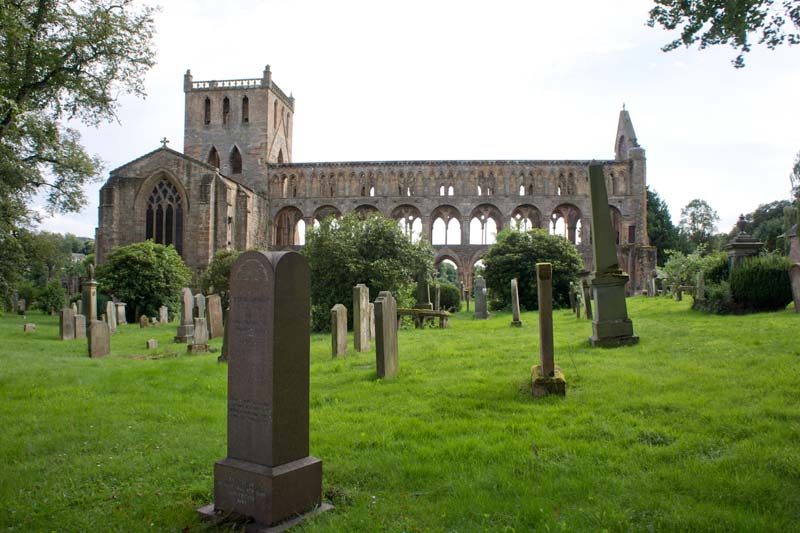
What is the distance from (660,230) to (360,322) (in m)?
48.7

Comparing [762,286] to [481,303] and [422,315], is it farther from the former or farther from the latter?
[481,303]

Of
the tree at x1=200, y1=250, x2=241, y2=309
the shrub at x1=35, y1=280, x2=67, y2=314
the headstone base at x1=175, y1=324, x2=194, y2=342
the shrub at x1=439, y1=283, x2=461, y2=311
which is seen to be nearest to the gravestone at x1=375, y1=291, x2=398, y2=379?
the headstone base at x1=175, y1=324, x2=194, y2=342

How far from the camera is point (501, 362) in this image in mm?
8820

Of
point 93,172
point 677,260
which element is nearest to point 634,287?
point 677,260

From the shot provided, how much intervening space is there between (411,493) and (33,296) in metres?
41.2

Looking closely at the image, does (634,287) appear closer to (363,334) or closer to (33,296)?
(363,334)

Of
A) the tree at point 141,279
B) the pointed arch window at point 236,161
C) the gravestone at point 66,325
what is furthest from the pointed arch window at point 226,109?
the gravestone at point 66,325

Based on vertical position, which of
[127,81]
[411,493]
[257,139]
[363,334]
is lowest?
[411,493]

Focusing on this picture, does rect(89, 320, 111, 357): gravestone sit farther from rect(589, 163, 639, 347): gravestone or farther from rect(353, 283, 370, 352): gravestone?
rect(589, 163, 639, 347): gravestone

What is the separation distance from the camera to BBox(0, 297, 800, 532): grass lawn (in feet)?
12.5

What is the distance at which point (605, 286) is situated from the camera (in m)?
10.2

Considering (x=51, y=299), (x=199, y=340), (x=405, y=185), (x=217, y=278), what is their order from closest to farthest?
(x=199, y=340) → (x=217, y=278) → (x=51, y=299) → (x=405, y=185)

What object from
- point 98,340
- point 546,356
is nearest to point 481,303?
point 98,340

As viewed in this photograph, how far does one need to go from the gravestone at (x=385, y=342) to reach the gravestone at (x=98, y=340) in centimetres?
732
